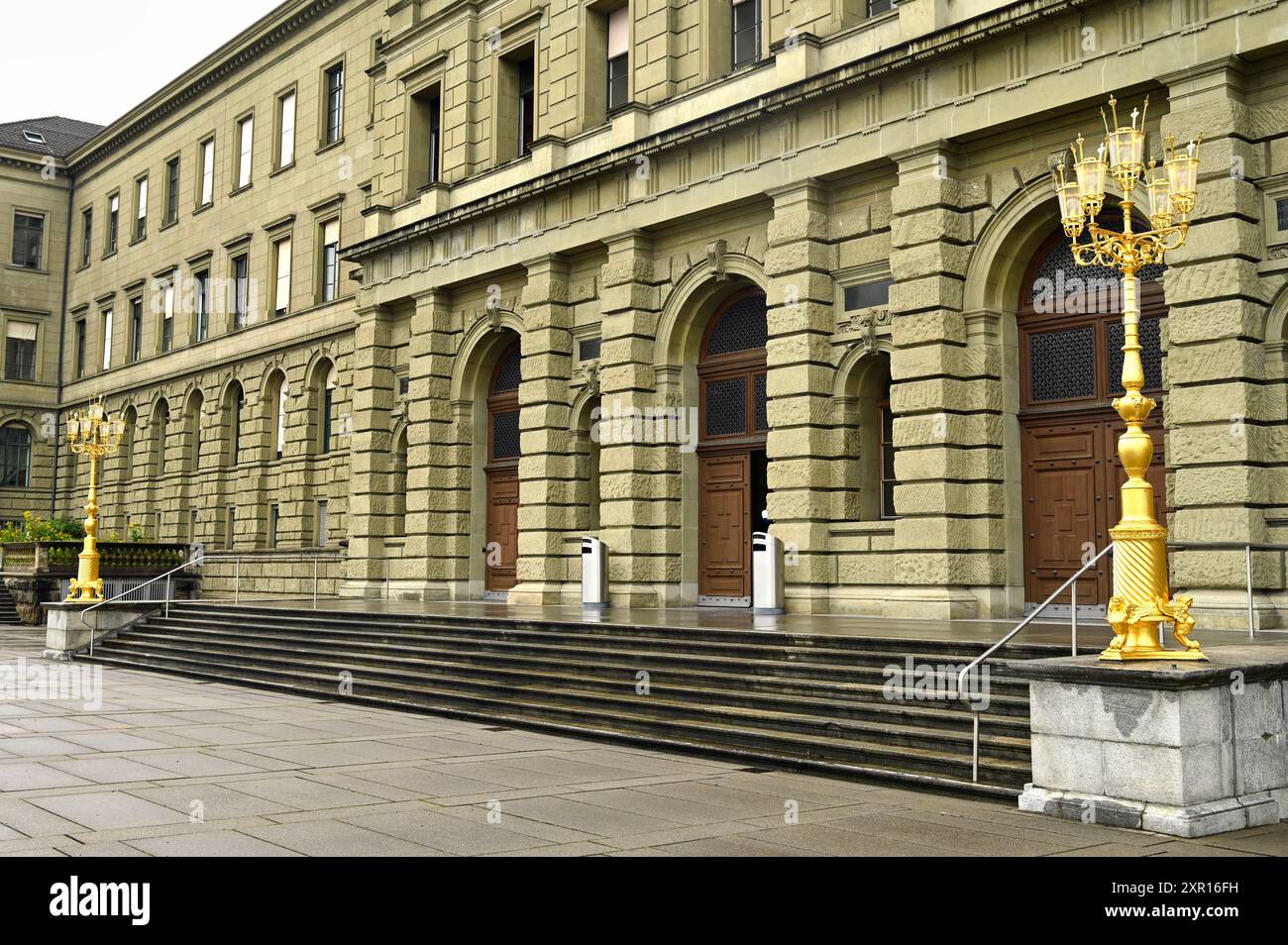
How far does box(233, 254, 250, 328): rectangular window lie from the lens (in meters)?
42.8

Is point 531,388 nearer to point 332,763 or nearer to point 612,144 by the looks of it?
point 612,144

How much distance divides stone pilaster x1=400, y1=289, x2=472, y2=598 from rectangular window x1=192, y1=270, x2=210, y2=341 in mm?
18614

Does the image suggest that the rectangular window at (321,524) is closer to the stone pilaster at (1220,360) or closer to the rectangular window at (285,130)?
the rectangular window at (285,130)

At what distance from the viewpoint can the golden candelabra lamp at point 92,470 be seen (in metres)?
25.6

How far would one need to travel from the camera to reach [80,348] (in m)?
55.4

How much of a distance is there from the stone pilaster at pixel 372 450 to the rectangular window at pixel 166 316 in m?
19.7

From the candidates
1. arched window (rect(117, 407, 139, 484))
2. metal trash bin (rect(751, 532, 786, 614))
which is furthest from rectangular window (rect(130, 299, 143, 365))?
metal trash bin (rect(751, 532, 786, 614))

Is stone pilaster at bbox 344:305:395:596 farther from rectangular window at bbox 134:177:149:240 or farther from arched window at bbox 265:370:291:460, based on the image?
rectangular window at bbox 134:177:149:240

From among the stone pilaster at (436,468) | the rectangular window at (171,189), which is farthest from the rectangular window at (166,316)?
the stone pilaster at (436,468)

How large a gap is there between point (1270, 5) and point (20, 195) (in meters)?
54.4

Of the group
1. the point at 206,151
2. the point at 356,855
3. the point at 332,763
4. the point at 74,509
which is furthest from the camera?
the point at 74,509

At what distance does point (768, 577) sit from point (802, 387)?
315 centimetres
